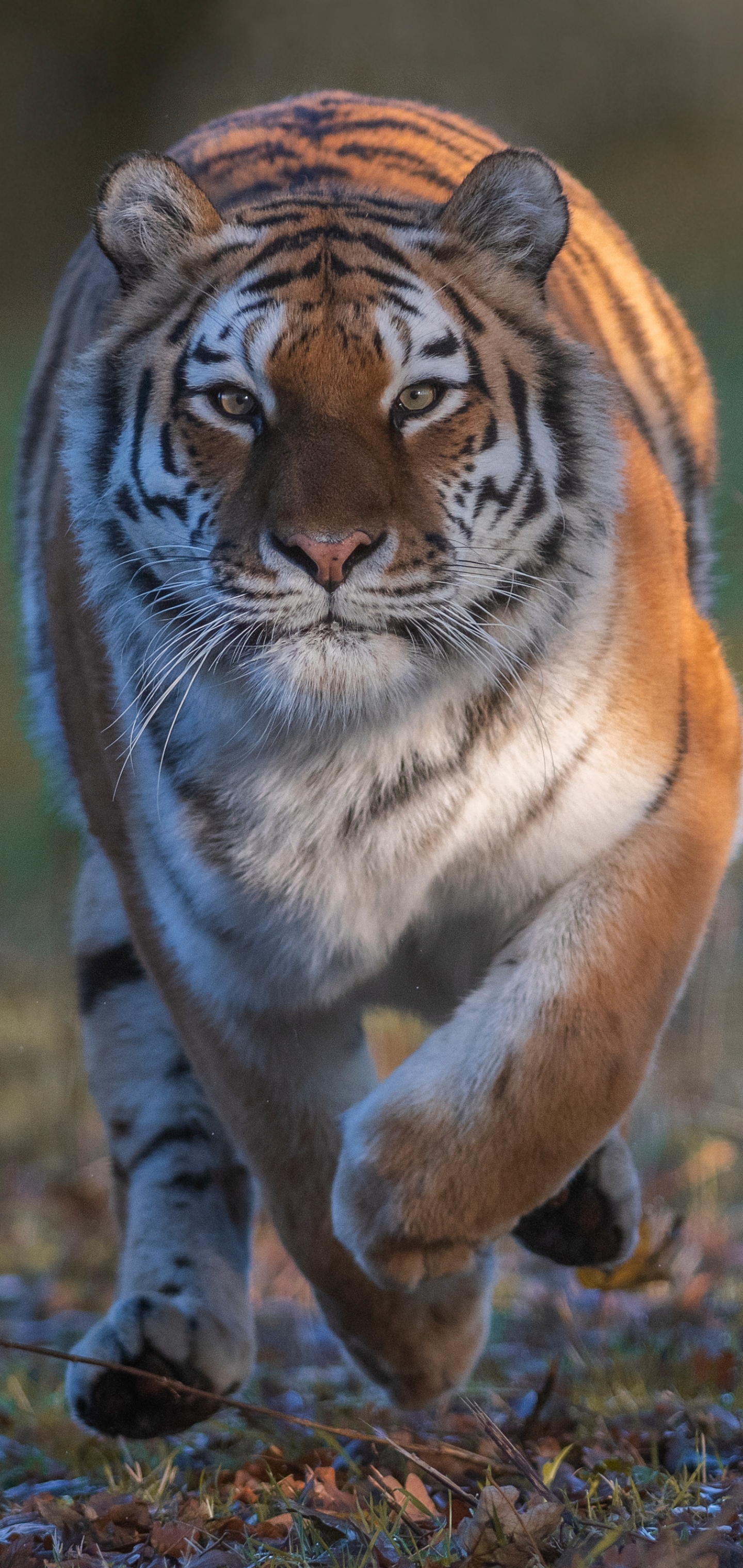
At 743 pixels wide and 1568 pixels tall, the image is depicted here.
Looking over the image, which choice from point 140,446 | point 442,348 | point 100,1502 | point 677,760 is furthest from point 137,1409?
point 442,348

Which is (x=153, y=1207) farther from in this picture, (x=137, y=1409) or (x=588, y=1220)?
(x=588, y=1220)

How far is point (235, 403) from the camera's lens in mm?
1560

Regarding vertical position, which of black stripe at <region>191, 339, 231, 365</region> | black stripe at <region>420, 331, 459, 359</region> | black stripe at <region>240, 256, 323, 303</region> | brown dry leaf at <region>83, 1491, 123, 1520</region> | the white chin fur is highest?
black stripe at <region>240, 256, 323, 303</region>

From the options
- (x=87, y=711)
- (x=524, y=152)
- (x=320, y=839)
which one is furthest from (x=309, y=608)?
(x=87, y=711)

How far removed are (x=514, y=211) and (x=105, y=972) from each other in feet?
4.34

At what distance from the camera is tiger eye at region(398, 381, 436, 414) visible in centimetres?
154

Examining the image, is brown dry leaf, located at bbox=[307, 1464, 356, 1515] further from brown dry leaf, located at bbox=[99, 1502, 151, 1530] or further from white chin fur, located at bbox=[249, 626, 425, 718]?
white chin fur, located at bbox=[249, 626, 425, 718]

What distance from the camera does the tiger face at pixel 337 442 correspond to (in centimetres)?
146

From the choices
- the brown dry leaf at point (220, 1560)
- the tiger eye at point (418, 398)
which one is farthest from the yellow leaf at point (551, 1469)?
the tiger eye at point (418, 398)

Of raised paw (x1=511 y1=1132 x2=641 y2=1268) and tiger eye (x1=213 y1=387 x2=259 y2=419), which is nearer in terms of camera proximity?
tiger eye (x1=213 y1=387 x2=259 y2=419)

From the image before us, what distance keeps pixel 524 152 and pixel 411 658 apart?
0.55 metres

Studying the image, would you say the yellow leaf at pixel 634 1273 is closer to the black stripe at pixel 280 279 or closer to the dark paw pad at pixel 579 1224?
the dark paw pad at pixel 579 1224

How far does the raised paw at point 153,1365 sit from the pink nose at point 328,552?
0.88 m

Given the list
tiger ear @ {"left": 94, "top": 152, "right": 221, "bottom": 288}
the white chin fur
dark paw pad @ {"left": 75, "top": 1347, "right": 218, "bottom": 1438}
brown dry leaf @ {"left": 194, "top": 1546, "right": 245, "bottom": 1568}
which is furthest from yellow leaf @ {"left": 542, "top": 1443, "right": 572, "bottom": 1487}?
tiger ear @ {"left": 94, "top": 152, "right": 221, "bottom": 288}
